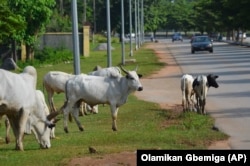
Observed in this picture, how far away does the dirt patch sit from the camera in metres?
11.8

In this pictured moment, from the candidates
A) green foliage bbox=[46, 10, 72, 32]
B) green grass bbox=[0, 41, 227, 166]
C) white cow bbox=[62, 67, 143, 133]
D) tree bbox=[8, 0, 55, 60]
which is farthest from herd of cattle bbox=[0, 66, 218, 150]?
green foliage bbox=[46, 10, 72, 32]

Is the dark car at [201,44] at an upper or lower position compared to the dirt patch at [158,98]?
lower

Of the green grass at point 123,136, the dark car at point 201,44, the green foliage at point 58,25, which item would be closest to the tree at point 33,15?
the dark car at point 201,44

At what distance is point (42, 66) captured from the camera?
161ft

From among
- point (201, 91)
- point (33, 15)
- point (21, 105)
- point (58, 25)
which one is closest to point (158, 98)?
point (201, 91)

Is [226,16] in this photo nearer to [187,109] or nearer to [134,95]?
[134,95]

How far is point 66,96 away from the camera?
1730 cm

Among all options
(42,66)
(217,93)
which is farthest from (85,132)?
(42,66)

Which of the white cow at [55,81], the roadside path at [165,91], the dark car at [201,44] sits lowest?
the dark car at [201,44]

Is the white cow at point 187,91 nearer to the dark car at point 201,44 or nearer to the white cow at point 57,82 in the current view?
the white cow at point 57,82

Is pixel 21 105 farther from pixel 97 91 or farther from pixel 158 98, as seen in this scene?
pixel 158 98

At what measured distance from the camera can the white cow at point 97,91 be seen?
17.0 m

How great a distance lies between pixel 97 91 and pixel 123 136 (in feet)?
7.32

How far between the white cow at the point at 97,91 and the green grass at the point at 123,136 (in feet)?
1.89
